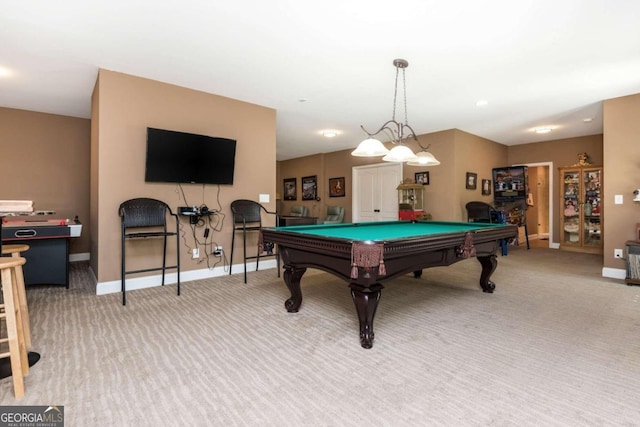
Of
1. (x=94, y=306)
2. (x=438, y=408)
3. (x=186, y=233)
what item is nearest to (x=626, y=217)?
(x=438, y=408)

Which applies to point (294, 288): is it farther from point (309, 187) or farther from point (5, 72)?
point (309, 187)

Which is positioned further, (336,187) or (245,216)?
(336,187)

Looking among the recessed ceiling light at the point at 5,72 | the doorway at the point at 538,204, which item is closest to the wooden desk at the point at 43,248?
the recessed ceiling light at the point at 5,72

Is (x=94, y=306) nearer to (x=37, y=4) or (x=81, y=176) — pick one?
(x=37, y=4)

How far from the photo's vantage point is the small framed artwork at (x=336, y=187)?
27.6 ft

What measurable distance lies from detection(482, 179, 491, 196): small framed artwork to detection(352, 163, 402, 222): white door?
1.79 metres

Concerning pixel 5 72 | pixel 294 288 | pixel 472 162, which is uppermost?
pixel 5 72

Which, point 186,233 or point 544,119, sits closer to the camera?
point 186,233

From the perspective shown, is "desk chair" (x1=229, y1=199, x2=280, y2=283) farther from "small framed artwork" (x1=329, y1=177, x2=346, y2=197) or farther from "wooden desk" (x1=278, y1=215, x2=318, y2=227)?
"small framed artwork" (x1=329, y1=177, x2=346, y2=197)

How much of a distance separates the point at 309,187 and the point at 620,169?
21.8ft

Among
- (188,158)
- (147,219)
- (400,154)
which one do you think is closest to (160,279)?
(147,219)

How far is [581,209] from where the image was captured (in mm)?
6688

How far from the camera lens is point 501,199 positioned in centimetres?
723

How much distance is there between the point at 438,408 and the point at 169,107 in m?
4.08
